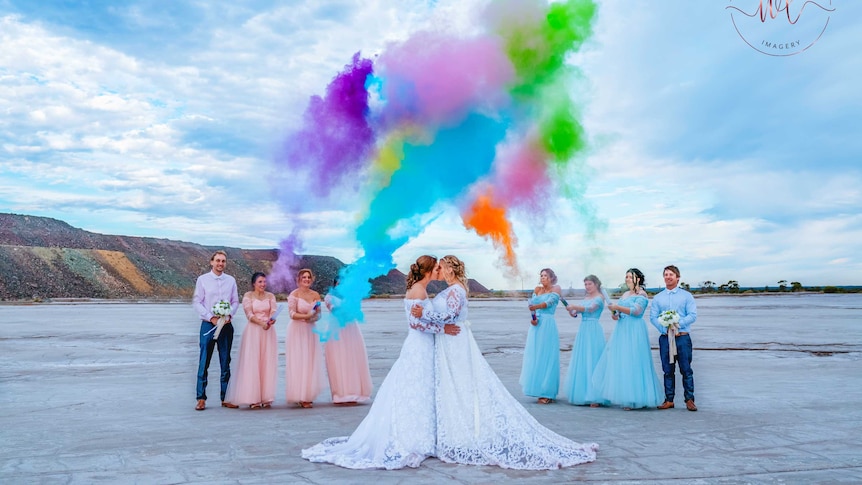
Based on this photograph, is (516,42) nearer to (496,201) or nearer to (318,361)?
(496,201)

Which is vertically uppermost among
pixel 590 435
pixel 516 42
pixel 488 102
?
pixel 516 42

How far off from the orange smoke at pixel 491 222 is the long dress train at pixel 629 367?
6.69 ft

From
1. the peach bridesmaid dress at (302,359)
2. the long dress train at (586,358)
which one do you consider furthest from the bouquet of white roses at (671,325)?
the peach bridesmaid dress at (302,359)

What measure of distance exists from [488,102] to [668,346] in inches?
182

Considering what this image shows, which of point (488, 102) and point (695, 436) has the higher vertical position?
point (488, 102)

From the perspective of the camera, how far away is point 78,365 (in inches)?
671

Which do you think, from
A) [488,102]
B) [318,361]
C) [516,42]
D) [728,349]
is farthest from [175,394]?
[728,349]

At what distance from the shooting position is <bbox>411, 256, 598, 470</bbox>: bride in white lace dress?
7.16m

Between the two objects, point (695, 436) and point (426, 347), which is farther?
point (695, 436)

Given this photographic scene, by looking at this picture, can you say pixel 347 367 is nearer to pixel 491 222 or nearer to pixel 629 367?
pixel 491 222

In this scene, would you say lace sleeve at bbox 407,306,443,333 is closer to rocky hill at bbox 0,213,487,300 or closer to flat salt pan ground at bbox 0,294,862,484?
flat salt pan ground at bbox 0,294,862,484

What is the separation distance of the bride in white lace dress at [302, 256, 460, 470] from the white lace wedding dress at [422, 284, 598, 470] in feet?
0.35

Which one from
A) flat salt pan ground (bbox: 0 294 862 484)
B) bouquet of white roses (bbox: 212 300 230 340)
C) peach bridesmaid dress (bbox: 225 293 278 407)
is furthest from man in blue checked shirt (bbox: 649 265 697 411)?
bouquet of white roses (bbox: 212 300 230 340)

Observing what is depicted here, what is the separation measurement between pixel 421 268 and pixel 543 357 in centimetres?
452
